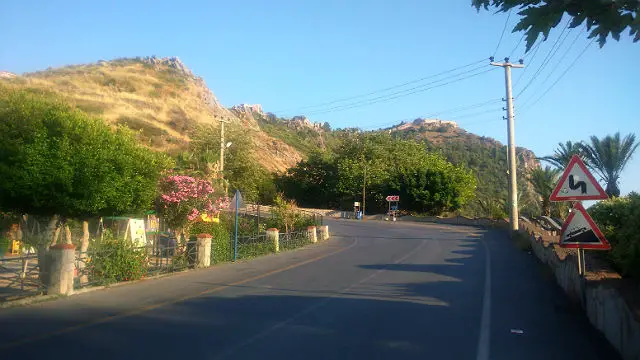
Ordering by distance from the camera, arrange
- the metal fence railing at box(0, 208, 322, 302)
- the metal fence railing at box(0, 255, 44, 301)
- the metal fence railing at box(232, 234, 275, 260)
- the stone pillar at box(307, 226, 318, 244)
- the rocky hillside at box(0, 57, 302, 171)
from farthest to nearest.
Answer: the rocky hillside at box(0, 57, 302, 171) < the stone pillar at box(307, 226, 318, 244) < the metal fence railing at box(232, 234, 275, 260) < the metal fence railing at box(0, 208, 322, 302) < the metal fence railing at box(0, 255, 44, 301)

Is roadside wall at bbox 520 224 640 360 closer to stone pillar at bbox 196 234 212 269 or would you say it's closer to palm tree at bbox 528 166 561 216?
stone pillar at bbox 196 234 212 269

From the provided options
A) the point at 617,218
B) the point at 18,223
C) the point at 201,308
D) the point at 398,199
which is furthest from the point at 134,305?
the point at 398,199

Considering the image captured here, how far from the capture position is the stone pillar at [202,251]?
61.7 feet

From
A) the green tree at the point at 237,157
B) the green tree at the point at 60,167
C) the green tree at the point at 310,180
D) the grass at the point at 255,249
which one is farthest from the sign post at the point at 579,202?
the green tree at the point at 310,180

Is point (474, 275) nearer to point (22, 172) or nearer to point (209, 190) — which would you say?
point (209, 190)

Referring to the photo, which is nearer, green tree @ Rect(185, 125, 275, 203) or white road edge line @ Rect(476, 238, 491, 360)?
white road edge line @ Rect(476, 238, 491, 360)

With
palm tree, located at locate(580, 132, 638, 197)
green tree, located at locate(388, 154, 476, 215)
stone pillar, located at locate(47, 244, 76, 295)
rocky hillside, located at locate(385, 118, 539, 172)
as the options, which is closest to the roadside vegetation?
palm tree, located at locate(580, 132, 638, 197)

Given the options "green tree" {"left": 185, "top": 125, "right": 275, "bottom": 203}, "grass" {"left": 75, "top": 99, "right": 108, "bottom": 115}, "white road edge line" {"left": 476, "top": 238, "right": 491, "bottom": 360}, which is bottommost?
"white road edge line" {"left": 476, "top": 238, "right": 491, "bottom": 360}

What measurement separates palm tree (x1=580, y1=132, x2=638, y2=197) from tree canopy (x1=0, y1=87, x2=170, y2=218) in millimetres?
21991

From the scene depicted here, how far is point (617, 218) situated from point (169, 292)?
38.5 feet

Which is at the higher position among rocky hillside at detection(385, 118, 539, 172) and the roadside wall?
rocky hillside at detection(385, 118, 539, 172)

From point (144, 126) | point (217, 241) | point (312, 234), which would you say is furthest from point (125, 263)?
point (144, 126)

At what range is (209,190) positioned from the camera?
72.6 feet

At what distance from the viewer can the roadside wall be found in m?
6.69
